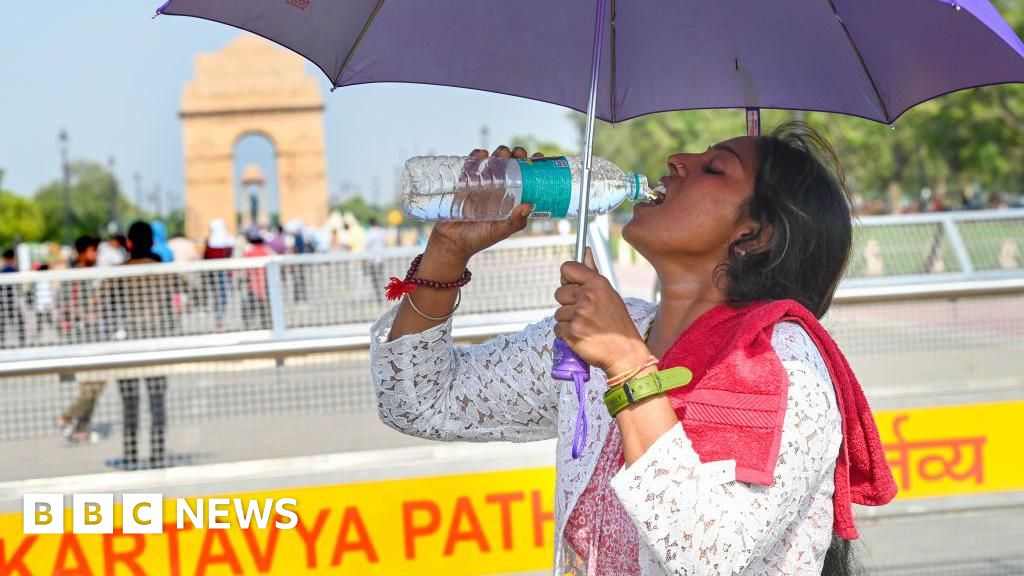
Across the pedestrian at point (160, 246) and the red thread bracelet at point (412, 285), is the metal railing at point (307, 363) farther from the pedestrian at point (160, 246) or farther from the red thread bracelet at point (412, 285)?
the pedestrian at point (160, 246)

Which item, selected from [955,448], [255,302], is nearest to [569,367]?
[255,302]

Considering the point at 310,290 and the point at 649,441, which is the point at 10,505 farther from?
the point at 649,441

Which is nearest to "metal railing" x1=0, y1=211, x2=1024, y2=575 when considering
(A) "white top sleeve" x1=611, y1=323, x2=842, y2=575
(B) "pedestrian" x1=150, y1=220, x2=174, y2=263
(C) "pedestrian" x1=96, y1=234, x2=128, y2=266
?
(A) "white top sleeve" x1=611, y1=323, x2=842, y2=575

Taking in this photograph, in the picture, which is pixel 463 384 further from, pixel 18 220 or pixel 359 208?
pixel 359 208

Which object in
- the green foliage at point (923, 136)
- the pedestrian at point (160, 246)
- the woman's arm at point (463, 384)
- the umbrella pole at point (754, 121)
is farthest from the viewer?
the green foliage at point (923, 136)

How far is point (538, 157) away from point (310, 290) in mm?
3220

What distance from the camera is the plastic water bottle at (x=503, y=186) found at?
2.39m

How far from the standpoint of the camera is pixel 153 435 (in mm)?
5980

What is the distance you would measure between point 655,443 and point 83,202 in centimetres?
10850

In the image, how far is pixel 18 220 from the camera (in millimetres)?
73938

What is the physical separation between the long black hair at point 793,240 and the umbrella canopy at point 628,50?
1.35ft

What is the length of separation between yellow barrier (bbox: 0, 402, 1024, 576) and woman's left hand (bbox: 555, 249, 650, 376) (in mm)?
2695

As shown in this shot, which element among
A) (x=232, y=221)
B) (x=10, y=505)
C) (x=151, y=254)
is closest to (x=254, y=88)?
(x=232, y=221)

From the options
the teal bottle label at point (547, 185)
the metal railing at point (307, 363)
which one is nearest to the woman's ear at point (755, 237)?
the teal bottle label at point (547, 185)
